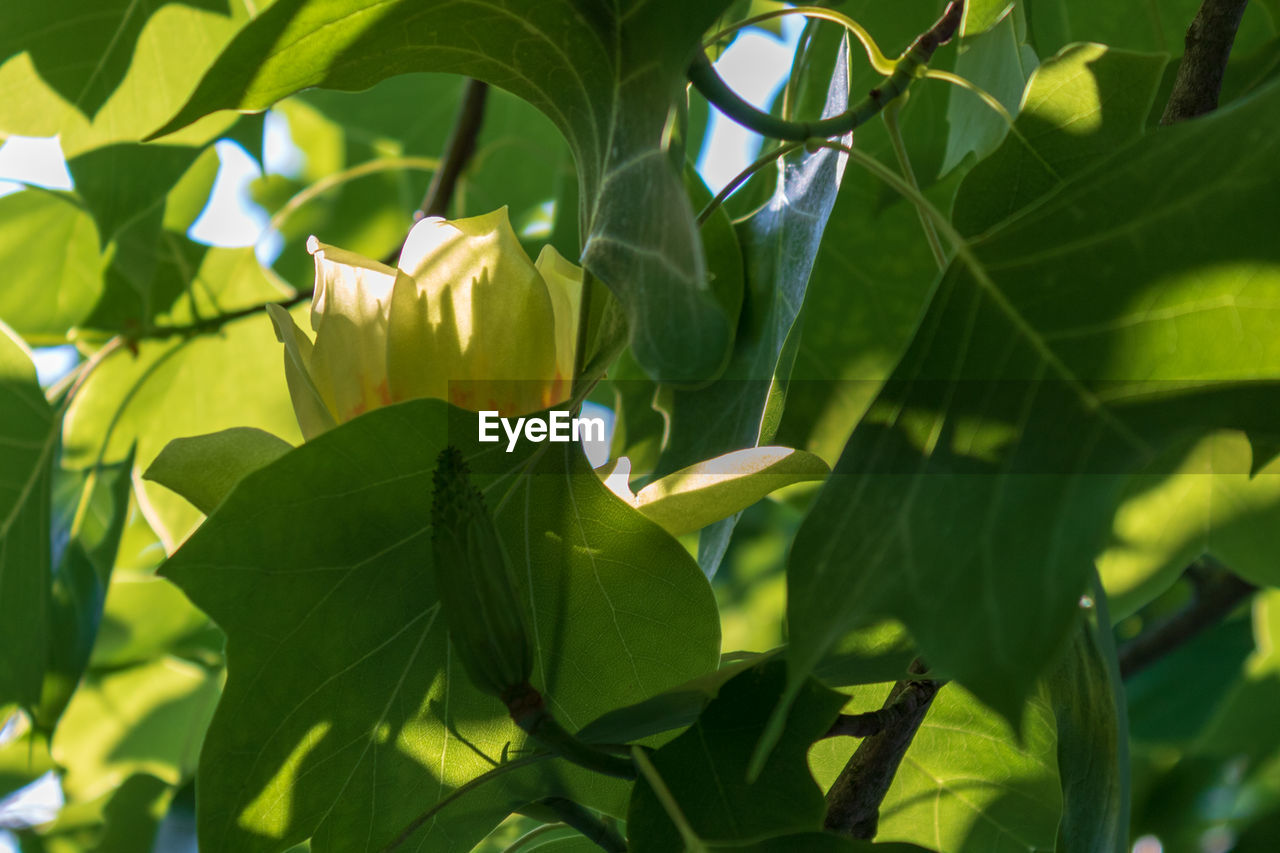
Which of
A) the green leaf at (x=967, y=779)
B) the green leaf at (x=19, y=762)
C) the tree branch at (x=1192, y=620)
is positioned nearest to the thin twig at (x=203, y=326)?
the green leaf at (x=19, y=762)

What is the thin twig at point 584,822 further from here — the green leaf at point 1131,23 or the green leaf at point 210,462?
the green leaf at point 1131,23

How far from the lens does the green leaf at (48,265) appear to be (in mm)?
826

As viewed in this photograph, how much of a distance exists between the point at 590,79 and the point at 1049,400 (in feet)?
0.54

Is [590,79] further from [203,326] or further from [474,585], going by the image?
[203,326]

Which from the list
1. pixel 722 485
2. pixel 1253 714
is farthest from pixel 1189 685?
pixel 722 485

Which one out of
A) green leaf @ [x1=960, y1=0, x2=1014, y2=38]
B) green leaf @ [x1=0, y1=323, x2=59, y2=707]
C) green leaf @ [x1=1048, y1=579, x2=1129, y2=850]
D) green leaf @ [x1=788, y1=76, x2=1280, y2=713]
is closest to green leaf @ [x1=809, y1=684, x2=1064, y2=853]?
green leaf @ [x1=1048, y1=579, x2=1129, y2=850]

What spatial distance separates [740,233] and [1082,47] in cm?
17

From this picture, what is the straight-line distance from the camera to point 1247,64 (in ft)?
1.44

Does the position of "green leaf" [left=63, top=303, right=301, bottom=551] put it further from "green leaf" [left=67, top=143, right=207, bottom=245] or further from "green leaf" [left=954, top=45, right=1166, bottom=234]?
"green leaf" [left=954, top=45, right=1166, bottom=234]

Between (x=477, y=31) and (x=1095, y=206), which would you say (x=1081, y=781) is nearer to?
(x=1095, y=206)

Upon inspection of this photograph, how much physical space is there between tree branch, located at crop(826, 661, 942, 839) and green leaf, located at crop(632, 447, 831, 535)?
8 cm

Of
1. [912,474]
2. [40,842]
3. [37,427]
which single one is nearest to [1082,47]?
[912,474]

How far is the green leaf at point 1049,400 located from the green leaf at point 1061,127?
105mm

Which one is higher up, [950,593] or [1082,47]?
[1082,47]
